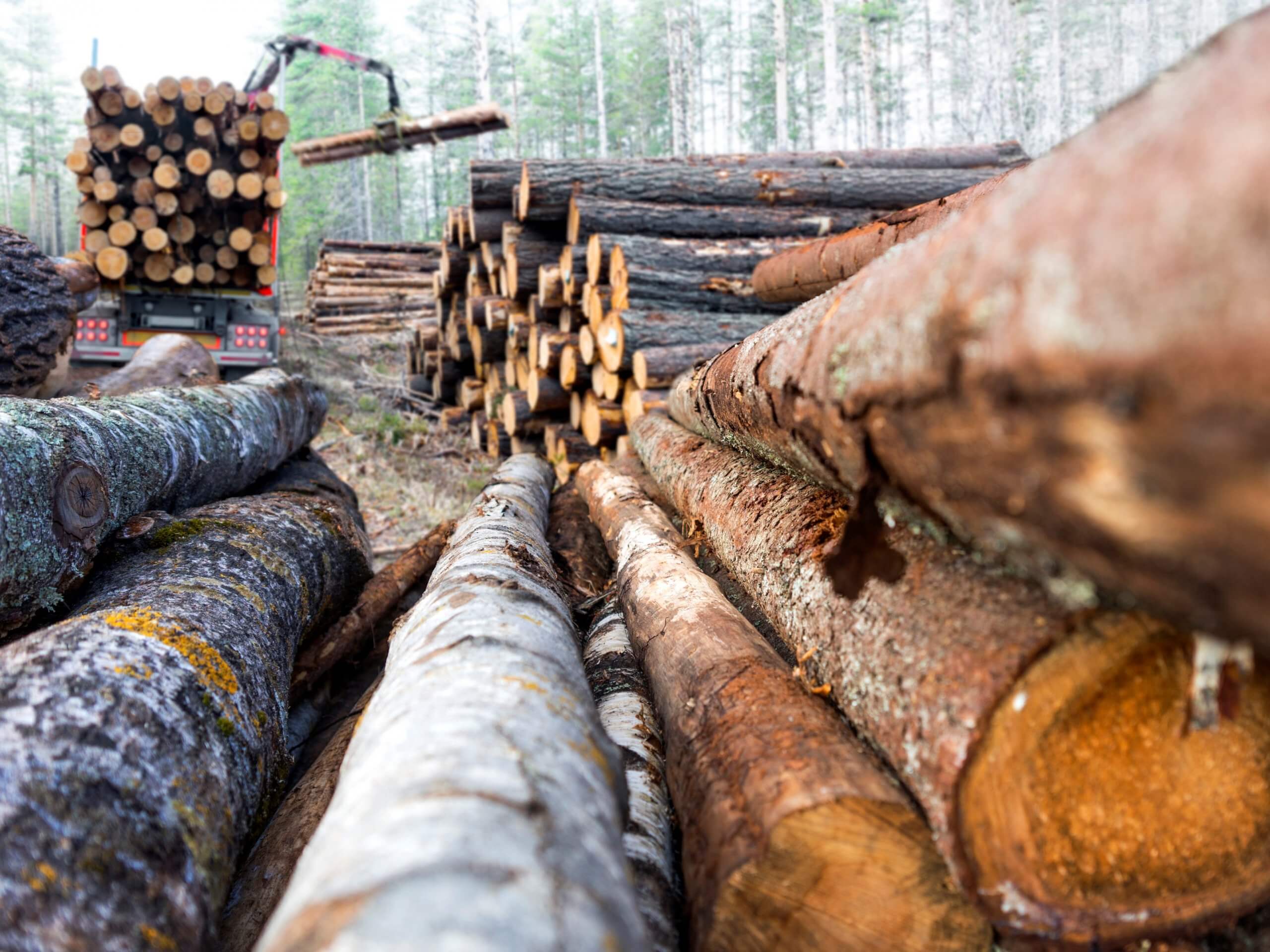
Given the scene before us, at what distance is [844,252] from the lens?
11.8 ft

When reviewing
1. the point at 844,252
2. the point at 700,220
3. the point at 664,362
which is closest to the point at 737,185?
the point at 700,220

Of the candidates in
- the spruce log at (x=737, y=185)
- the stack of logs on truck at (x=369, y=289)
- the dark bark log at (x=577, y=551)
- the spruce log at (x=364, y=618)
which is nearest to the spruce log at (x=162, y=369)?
the spruce log at (x=364, y=618)

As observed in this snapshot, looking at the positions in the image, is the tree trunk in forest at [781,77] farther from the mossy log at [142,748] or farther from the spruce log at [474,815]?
the spruce log at [474,815]

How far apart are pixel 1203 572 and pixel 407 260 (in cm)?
1765

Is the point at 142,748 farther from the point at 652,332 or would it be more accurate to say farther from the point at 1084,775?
the point at 652,332

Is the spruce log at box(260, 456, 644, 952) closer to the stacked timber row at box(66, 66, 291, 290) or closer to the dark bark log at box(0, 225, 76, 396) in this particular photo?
the dark bark log at box(0, 225, 76, 396)

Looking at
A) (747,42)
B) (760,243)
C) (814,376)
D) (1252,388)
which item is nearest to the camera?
(1252,388)

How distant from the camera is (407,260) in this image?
1669 cm

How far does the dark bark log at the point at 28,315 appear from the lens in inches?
134

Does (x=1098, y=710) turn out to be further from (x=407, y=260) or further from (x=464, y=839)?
(x=407, y=260)

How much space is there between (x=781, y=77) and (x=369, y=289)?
13.4 m

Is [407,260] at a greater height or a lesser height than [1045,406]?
greater

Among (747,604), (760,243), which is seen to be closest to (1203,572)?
(747,604)

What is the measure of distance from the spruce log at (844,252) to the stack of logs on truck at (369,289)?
11725 millimetres
